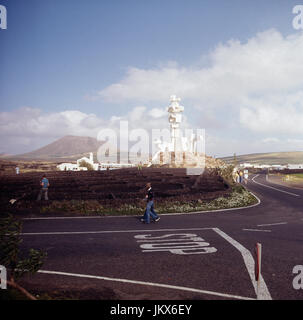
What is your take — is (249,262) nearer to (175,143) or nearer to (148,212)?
(148,212)

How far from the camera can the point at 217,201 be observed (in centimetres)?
1816

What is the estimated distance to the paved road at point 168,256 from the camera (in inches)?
230

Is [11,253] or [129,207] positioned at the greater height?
[11,253]

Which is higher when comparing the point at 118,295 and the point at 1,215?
the point at 1,215

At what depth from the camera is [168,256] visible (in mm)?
7934

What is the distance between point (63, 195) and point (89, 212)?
174 inches

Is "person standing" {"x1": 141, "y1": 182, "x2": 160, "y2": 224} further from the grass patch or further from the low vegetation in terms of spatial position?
the low vegetation

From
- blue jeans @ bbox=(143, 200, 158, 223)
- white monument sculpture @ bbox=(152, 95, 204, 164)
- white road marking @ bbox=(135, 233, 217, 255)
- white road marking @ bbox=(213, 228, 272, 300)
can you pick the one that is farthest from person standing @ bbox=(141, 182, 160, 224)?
white monument sculpture @ bbox=(152, 95, 204, 164)

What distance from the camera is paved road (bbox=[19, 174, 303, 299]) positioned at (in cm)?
584

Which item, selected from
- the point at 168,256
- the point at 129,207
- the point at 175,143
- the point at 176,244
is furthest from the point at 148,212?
the point at 175,143

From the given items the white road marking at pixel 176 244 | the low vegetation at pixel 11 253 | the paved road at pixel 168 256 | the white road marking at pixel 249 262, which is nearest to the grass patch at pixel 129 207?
the paved road at pixel 168 256

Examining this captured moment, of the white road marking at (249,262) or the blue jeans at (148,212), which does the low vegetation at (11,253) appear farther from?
the blue jeans at (148,212)

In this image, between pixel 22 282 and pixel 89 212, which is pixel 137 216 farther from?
pixel 22 282
